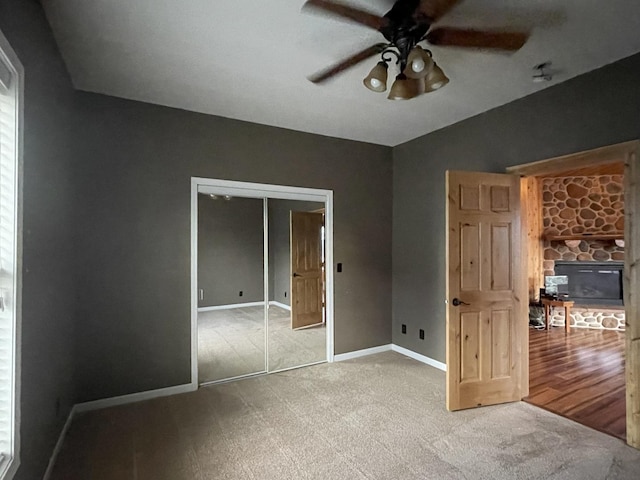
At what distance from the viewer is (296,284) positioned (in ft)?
12.8

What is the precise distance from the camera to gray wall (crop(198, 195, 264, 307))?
11.0ft

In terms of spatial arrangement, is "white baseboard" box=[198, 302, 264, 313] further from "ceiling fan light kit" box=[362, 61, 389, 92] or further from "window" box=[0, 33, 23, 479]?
"ceiling fan light kit" box=[362, 61, 389, 92]

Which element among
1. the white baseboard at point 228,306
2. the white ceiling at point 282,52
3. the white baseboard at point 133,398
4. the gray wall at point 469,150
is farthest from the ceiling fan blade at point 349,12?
the white baseboard at point 133,398

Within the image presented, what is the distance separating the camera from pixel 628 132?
7.61ft

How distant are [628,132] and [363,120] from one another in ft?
7.03

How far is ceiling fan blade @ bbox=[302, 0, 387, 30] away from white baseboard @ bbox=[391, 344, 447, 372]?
11.1 ft

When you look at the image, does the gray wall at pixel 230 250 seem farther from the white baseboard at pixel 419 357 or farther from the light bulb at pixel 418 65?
the light bulb at pixel 418 65

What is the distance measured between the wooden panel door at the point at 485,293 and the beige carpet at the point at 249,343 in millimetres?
1690

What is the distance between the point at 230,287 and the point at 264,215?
0.86m

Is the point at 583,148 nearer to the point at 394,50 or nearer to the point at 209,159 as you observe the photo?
Answer: the point at 394,50

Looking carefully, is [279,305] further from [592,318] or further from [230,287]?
[592,318]

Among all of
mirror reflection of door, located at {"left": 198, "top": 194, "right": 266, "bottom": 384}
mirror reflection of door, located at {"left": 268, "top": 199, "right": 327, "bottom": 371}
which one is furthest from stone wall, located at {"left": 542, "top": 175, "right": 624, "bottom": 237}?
mirror reflection of door, located at {"left": 198, "top": 194, "right": 266, "bottom": 384}

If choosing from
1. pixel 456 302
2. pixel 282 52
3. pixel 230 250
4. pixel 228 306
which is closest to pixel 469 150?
pixel 456 302

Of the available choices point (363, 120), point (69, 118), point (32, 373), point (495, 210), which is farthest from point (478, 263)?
point (69, 118)
